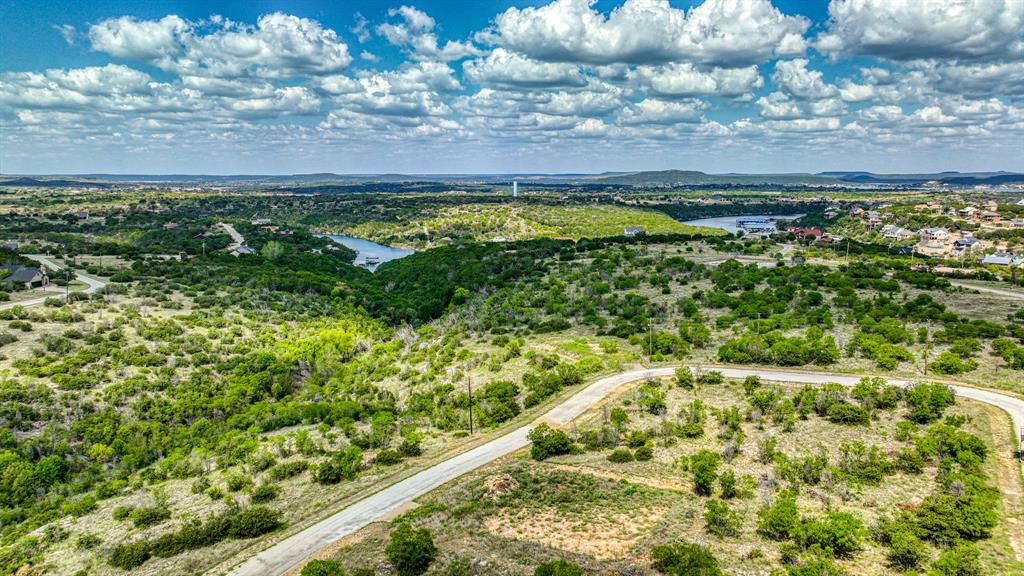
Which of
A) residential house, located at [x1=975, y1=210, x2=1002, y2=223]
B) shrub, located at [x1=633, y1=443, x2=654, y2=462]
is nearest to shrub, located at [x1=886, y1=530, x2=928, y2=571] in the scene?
shrub, located at [x1=633, y1=443, x2=654, y2=462]

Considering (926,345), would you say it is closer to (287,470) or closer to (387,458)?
(387,458)

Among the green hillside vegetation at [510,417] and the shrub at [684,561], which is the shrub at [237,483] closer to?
the green hillside vegetation at [510,417]

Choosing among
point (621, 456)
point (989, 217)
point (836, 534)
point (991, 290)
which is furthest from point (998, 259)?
point (836, 534)

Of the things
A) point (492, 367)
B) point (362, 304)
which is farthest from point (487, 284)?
point (492, 367)

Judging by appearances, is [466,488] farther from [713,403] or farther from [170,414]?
[170,414]

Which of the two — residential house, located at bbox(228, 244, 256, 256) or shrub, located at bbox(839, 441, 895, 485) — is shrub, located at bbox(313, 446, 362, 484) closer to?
shrub, located at bbox(839, 441, 895, 485)
